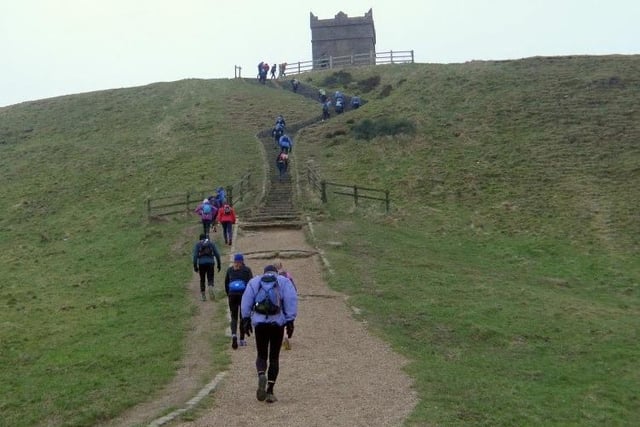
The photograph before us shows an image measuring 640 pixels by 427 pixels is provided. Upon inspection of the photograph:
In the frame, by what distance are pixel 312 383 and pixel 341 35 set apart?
72.2 m

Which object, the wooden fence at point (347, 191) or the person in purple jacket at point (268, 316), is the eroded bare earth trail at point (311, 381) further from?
the wooden fence at point (347, 191)

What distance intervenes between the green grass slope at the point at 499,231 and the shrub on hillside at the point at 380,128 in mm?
143

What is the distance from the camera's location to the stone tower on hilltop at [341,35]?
266 feet

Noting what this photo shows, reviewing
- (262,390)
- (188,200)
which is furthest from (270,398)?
(188,200)

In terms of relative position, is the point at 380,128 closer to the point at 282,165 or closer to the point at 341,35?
the point at 282,165

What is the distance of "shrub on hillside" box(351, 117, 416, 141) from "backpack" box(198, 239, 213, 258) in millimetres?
26681

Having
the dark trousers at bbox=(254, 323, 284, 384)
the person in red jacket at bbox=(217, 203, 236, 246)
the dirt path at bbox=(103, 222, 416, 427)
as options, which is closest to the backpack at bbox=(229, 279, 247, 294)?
the dirt path at bbox=(103, 222, 416, 427)

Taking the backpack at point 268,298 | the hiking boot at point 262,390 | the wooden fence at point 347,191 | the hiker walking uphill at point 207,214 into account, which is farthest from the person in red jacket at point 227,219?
the hiking boot at point 262,390

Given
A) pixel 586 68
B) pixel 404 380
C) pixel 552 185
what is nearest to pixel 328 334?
pixel 404 380

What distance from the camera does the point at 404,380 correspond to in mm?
12328

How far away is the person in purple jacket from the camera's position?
1077 centimetres

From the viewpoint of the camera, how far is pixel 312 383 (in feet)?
39.5

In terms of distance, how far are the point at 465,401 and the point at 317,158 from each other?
1237 inches

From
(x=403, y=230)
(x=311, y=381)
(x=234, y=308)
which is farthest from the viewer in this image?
(x=403, y=230)
